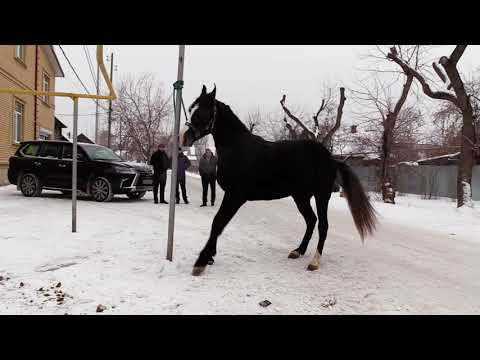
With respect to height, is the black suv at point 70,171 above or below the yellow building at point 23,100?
below

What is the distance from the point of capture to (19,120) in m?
16.2

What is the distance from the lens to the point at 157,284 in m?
3.22

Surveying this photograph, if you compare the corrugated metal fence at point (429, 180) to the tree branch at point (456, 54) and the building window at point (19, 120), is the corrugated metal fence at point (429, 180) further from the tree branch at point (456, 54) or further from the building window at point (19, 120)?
the building window at point (19, 120)

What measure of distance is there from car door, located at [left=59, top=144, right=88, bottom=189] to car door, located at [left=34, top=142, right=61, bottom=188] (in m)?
0.18

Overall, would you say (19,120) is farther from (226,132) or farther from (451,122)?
(451,122)

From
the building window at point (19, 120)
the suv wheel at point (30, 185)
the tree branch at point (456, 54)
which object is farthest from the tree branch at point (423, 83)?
the building window at point (19, 120)

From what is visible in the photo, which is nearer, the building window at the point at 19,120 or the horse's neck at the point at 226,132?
the horse's neck at the point at 226,132

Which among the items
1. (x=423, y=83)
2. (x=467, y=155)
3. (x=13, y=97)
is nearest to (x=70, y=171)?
(x=13, y=97)

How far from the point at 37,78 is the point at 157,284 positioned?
766 inches

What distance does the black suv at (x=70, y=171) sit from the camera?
9.98 m

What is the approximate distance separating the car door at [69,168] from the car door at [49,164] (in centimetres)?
18

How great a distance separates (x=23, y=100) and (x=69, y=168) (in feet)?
28.6
